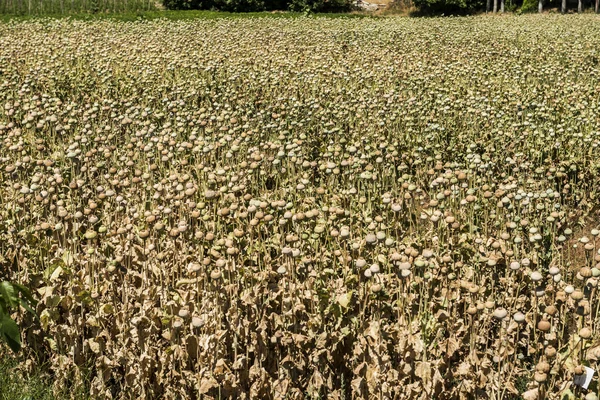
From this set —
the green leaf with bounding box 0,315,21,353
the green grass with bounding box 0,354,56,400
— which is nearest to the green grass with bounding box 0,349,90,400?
the green grass with bounding box 0,354,56,400

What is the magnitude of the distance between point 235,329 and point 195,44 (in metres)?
12.9

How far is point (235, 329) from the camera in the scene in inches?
163

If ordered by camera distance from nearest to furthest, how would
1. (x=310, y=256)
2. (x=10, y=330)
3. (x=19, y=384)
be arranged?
1. (x=10, y=330)
2. (x=19, y=384)
3. (x=310, y=256)

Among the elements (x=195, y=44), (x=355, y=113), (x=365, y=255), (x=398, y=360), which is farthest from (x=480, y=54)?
(x=398, y=360)

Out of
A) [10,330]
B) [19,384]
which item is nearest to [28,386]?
[19,384]

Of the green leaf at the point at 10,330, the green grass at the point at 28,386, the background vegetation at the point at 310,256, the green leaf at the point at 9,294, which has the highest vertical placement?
the green leaf at the point at 9,294

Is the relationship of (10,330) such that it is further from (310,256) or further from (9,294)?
(310,256)

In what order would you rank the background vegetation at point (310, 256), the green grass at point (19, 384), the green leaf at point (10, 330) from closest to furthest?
the green leaf at point (10, 330) < the background vegetation at point (310, 256) < the green grass at point (19, 384)

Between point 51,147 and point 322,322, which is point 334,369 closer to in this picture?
point 322,322

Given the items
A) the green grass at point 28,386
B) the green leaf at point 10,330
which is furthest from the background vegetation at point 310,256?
the green leaf at point 10,330

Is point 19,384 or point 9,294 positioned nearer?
point 9,294

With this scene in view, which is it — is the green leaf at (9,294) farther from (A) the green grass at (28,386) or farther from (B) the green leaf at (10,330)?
(A) the green grass at (28,386)

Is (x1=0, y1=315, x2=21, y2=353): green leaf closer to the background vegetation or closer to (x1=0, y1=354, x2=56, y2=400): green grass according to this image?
the background vegetation

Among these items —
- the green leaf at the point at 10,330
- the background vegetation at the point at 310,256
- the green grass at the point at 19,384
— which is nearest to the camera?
the green leaf at the point at 10,330
